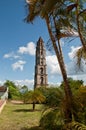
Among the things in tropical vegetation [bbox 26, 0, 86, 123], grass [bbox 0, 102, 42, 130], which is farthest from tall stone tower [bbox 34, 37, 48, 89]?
tropical vegetation [bbox 26, 0, 86, 123]

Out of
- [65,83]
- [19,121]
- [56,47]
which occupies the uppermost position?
[56,47]

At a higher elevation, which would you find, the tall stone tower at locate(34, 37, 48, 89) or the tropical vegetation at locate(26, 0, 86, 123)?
the tall stone tower at locate(34, 37, 48, 89)

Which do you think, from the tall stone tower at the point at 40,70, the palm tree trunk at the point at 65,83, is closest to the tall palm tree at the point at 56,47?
the palm tree trunk at the point at 65,83

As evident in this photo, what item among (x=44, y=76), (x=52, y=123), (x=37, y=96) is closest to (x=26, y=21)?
(x=52, y=123)

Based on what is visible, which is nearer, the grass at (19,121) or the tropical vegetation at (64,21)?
the tropical vegetation at (64,21)

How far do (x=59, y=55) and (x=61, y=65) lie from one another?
0.44 m

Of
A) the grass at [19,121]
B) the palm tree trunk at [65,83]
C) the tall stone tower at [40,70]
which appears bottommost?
the grass at [19,121]

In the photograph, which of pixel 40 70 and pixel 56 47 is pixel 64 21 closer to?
pixel 56 47

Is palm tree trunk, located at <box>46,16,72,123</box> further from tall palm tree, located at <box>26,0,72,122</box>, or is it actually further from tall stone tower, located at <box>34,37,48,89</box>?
tall stone tower, located at <box>34,37,48,89</box>

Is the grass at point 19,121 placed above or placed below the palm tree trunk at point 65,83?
below

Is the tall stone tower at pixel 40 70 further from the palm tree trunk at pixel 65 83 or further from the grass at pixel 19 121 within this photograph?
the palm tree trunk at pixel 65 83

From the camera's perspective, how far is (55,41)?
9.71 meters

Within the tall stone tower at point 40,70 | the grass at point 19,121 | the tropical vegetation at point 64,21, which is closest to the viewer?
the tropical vegetation at point 64,21

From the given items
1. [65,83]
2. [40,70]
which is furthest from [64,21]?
[40,70]
